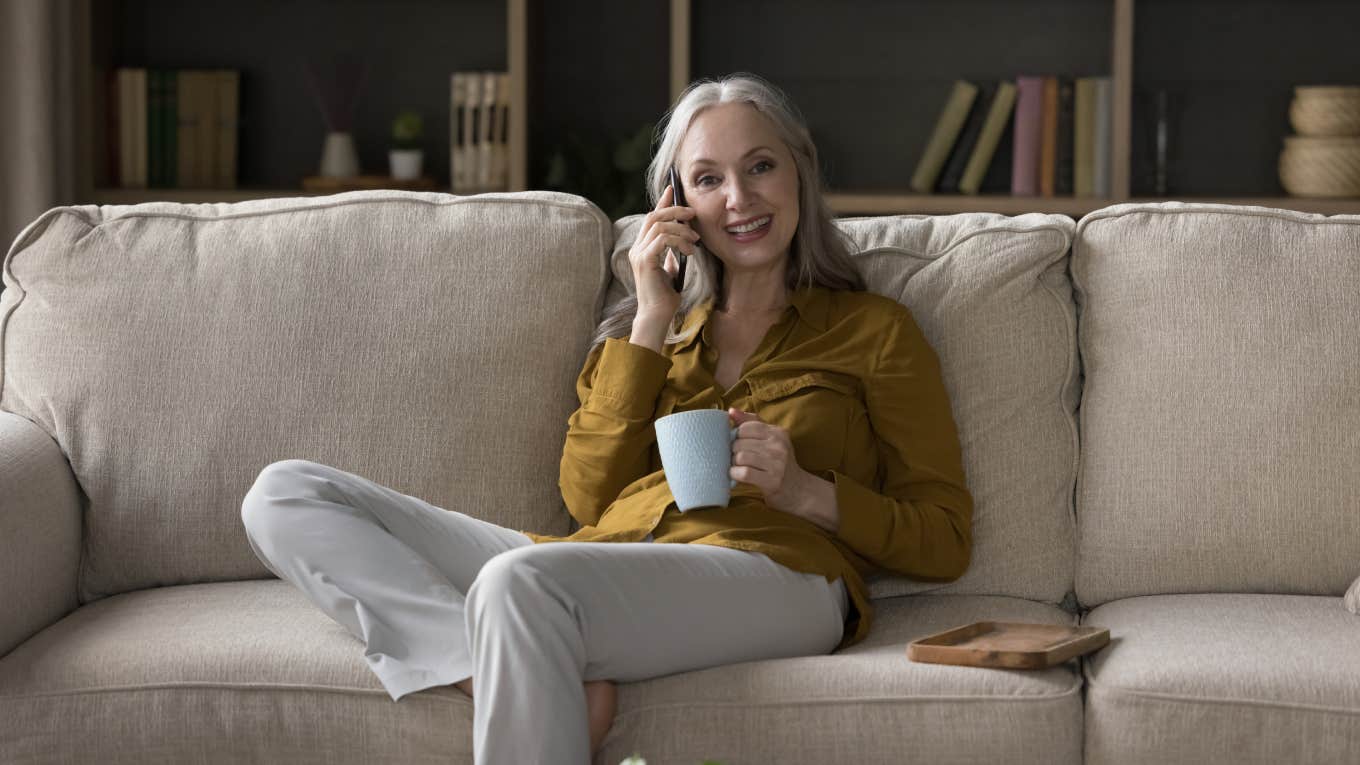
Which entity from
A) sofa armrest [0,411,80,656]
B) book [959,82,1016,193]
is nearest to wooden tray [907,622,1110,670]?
sofa armrest [0,411,80,656]

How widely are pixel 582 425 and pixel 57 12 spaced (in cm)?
236

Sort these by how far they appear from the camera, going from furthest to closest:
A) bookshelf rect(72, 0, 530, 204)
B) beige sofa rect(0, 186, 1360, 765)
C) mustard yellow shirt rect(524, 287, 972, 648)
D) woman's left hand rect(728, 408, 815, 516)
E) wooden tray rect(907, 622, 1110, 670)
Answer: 1. bookshelf rect(72, 0, 530, 204)
2. beige sofa rect(0, 186, 1360, 765)
3. mustard yellow shirt rect(524, 287, 972, 648)
4. woman's left hand rect(728, 408, 815, 516)
5. wooden tray rect(907, 622, 1110, 670)

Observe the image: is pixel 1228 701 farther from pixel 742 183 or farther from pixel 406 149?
pixel 406 149

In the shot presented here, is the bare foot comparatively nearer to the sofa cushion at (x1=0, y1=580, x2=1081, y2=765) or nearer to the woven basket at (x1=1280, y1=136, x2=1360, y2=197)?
the sofa cushion at (x1=0, y1=580, x2=1081, y2=765)

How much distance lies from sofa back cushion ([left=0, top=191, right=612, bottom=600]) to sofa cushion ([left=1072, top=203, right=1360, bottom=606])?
2.50ft

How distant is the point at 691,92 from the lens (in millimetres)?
2207

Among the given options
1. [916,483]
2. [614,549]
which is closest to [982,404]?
[916,483]

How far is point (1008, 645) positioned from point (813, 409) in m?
0.42

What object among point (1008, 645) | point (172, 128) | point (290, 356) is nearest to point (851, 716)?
point (1008, 645)

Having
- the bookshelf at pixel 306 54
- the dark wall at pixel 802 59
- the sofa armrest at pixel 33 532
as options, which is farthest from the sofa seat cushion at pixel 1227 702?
the bookshelf at pixel 306 54

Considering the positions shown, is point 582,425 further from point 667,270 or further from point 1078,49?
point 1078,49

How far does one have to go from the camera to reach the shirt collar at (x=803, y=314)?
213 centimetres

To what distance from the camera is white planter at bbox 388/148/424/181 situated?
4008 millimetres

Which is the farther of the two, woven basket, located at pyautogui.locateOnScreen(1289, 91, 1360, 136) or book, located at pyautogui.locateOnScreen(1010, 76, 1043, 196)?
book, located at pyautogui.locateOnScreen(1010, 76, 1043, 196)
